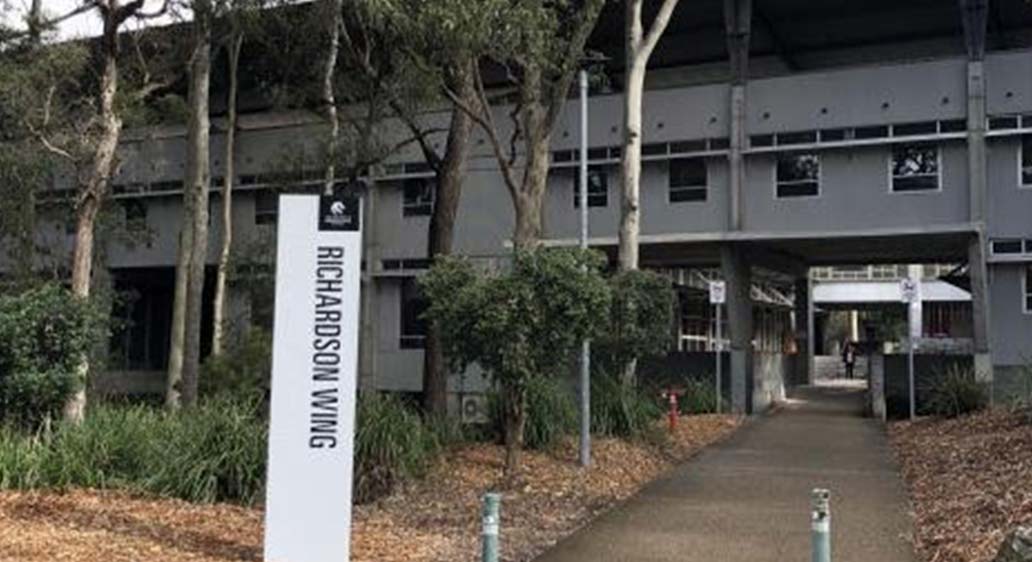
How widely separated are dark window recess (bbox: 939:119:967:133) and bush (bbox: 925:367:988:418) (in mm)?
6205

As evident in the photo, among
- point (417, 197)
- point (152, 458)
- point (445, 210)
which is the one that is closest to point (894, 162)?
point (417, 197)

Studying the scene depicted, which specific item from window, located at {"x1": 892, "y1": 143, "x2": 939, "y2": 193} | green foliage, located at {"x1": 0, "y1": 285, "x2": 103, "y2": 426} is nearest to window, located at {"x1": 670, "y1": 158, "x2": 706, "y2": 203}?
window, located at {"x1": 892, "y1": 143, "x2": 939, "y2": 193}

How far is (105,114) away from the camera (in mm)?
21172

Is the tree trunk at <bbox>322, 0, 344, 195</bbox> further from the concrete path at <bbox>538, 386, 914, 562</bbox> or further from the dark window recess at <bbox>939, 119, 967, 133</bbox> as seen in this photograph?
the dark window recess at <bbox>939, 119, 967, 133</bbox>

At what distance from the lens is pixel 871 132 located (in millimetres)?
28547

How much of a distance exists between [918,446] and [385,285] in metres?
19.1

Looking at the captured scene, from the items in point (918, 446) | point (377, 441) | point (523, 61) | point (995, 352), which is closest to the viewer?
point (377, 441)

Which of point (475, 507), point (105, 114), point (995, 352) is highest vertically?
point (105, 114)

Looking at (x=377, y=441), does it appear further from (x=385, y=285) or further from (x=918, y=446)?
(x=385, y=285)

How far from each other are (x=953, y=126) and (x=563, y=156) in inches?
375

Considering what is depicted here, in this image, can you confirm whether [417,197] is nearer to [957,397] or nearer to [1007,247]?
[1007,247]

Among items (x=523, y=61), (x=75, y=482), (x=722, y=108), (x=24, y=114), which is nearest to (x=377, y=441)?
(x=75, y=482)

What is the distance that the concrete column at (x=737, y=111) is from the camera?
2944 cm

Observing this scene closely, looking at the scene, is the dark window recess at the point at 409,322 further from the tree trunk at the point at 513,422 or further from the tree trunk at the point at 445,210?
the tree trunk at the point at 513,422
